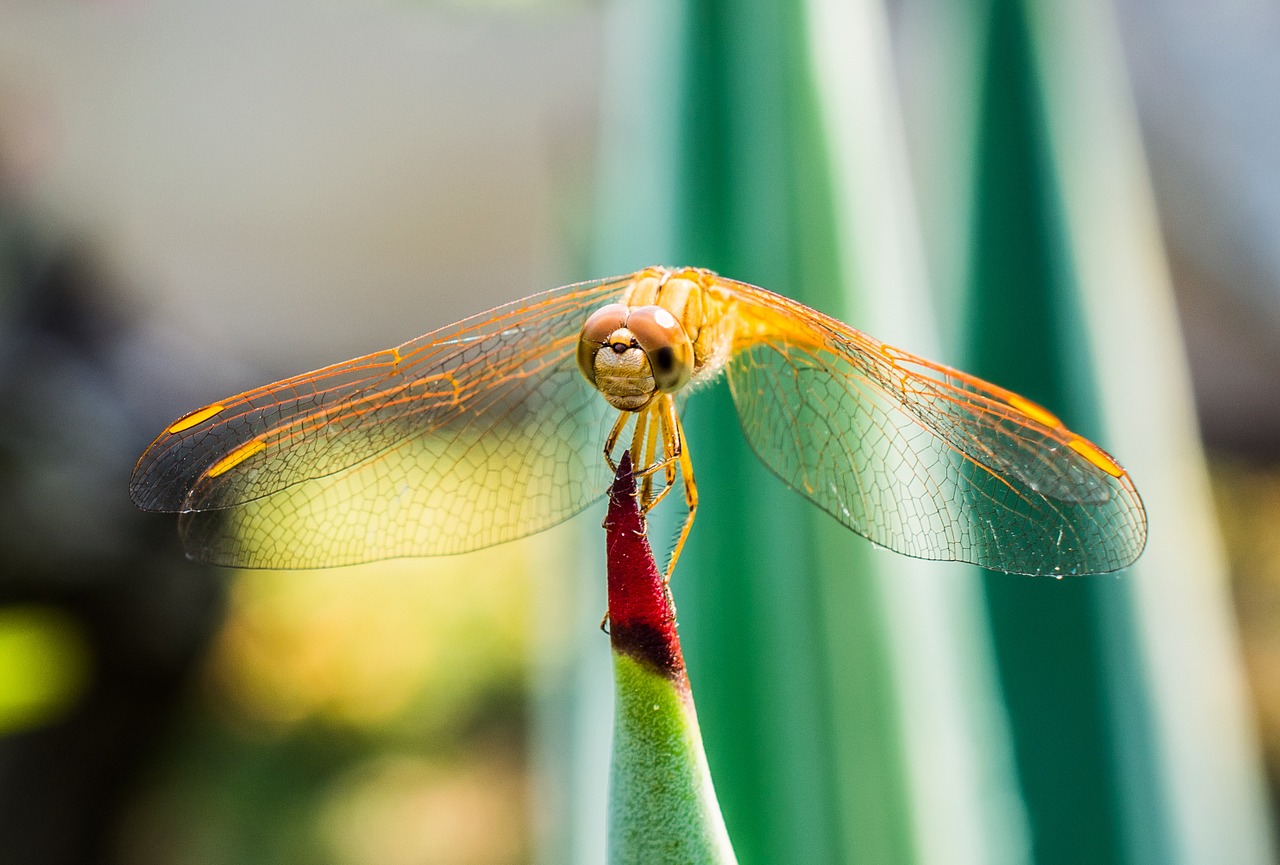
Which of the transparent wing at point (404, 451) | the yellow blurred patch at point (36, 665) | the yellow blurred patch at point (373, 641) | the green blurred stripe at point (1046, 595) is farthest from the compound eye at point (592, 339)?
the yellow blurred patch at point (373, 641)

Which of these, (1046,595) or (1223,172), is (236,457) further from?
(1223,172)

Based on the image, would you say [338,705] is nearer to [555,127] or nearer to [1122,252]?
[555,127]

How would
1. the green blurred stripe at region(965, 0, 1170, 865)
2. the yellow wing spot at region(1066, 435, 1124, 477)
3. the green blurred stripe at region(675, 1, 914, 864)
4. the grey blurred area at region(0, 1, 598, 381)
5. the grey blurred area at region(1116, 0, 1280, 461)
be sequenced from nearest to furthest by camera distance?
the yellow wing spot at region(1066, 435, 1124, 477), the green blurred stripe at region(675, 1, 914, 864), the green blurred stripe at region(965, 0, 1170, 865), the grey blurred area at region(1116, 0, 1280, 461), the grey blurred area at region(0, 1, 598, 381)

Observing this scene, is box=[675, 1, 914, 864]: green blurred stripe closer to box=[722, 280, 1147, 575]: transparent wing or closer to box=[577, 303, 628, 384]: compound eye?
box=[722, 280, 1147, 575]: transparent wing

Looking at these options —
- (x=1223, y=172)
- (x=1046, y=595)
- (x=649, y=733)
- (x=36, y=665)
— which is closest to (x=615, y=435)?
(x=649, y=733)

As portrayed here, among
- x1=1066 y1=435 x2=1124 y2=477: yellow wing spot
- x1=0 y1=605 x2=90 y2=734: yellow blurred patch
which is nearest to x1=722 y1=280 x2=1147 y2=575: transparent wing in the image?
x1=1066 y1=435 x2=1124 y2=477: yellow wing spot
